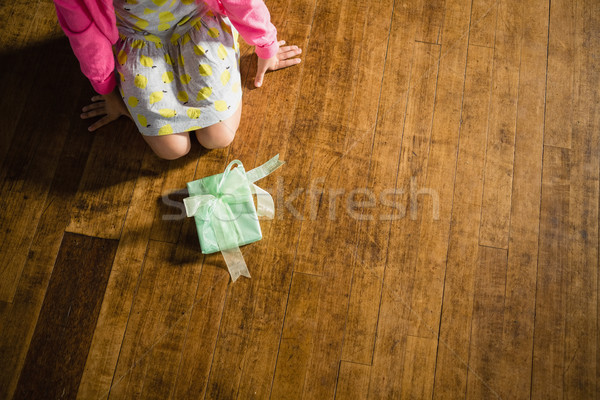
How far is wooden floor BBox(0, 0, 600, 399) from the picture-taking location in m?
1.04

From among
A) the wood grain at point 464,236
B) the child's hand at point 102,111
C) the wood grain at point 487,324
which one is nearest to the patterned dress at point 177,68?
the child's hand at point 102,111

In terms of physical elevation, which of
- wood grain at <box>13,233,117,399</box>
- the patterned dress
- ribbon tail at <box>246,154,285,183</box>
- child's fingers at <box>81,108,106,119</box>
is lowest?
wood grain at <box>13,233,117,399</box>

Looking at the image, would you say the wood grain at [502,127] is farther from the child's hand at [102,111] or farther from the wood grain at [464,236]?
the child's hand at [102,111]

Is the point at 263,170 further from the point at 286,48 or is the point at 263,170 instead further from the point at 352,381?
the point at 352,381

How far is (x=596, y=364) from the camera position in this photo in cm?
106

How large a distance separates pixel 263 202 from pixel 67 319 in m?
0.56

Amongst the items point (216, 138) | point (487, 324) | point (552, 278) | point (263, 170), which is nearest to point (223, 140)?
point (216, 138)

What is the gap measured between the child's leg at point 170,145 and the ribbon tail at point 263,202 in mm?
200

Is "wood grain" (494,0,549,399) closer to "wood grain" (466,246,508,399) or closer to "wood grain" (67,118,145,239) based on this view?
"wood grain" (466,246,508,399)

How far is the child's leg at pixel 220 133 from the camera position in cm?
107

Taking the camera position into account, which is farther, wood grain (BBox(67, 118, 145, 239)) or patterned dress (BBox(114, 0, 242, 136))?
wood grain (BBox(67, 118, 145, 239))

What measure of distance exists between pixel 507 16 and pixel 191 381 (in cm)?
132

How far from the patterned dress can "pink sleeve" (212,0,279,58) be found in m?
0.05

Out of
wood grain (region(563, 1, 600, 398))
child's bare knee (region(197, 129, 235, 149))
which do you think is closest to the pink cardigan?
child's bare knee (region(197, 129, 235, 149))
